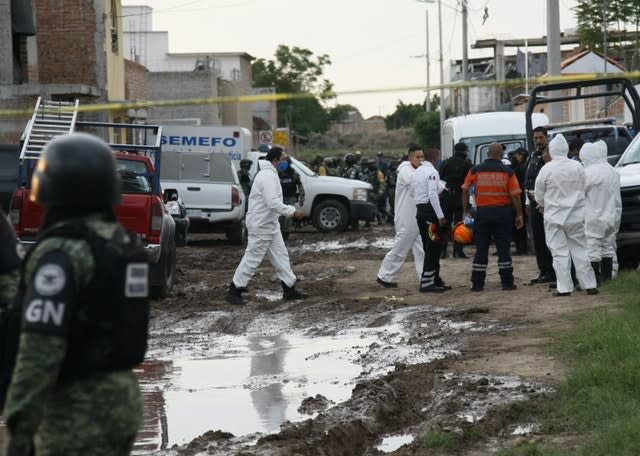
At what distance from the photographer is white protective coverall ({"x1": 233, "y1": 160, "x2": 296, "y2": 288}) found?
14406 mm

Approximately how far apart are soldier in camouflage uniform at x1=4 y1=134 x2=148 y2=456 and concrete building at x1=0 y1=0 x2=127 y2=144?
25.7 metres

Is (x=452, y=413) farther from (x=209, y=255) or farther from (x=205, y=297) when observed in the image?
(x=209, y=255)

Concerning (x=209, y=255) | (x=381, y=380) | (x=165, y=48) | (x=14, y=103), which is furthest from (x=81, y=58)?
(x=165, y=48)

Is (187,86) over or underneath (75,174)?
over

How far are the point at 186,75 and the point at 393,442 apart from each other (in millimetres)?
62992

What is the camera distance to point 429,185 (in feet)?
50.2

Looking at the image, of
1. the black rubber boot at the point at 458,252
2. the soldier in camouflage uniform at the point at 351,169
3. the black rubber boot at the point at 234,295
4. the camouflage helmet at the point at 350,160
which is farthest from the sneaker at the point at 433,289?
the camouflage helmet at the point at 350,160

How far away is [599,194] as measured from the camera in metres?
14.5

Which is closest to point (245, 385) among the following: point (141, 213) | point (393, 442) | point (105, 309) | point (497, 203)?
point (393, 442)

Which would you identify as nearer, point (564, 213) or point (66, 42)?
point (564, 213)

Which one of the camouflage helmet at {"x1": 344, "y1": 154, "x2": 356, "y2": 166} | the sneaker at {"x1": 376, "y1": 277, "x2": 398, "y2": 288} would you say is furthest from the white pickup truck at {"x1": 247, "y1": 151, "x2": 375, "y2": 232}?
the sneaker at {"x1": 376, "y1": 277, "x2": 398, "y2": 288}

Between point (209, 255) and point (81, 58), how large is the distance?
1142cm

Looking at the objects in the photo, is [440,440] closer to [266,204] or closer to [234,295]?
[266,204]

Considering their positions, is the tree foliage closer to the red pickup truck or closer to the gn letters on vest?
the red pickup truck
